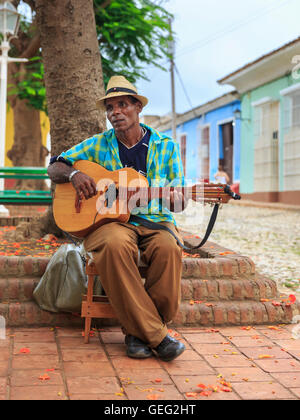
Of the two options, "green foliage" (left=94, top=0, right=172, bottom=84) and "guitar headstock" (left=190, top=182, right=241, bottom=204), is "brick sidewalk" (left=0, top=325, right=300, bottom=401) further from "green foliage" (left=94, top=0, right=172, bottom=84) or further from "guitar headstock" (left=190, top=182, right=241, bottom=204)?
"green foliage" (left=94, top=0, right=172, bottom=84)

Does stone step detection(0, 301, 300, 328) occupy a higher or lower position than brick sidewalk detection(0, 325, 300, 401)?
higher

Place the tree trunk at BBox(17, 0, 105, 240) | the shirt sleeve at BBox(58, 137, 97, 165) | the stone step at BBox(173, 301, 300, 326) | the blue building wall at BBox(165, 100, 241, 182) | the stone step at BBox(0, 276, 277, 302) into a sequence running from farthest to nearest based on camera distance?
the blue building wall at BBox(165, 100, 241, 182) < the tree trunk at BBox(17, 0, 105, 240) < the stone step at BBox(0, 276, 277, 302) < the stone step at BBox(173, 301, 300, 326) < the shirt sleeve at BBox(58, 137, 97, 165)

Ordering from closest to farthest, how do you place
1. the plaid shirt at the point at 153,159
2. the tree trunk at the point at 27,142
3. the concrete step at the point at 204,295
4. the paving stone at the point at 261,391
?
the paving stone at the point at 261,391
the plaid shirt at the point at 153,159
the concrete step at the point at 204,295
the tree trunk at the point at 27,142

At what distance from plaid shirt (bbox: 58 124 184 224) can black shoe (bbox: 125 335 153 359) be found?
79 centimetres

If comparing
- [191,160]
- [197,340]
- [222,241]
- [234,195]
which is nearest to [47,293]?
[197,340]

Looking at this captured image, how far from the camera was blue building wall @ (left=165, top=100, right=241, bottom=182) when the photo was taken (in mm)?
21781

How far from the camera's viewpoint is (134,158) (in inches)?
145

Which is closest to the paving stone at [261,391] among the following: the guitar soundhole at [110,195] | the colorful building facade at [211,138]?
the guitar soundhole at [110,195]

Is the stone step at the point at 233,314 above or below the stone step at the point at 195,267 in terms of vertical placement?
below

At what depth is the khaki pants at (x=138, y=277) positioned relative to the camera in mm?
3217

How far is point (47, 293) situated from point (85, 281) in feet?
0.92

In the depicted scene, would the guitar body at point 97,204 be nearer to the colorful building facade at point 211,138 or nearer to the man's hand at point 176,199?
the man's hand at point 176,199

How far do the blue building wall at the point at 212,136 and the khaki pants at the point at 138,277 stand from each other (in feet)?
48.2

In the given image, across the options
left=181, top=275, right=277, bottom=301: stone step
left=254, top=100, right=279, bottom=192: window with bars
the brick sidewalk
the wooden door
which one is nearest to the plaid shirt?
left=181, top=275, right=277, bottom=301: stone step
